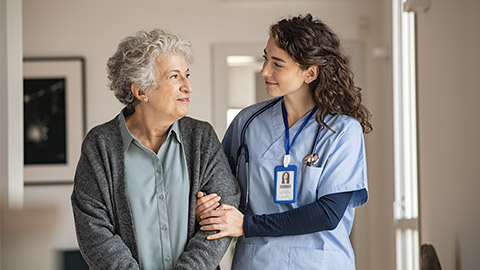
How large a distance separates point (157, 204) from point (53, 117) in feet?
8.84

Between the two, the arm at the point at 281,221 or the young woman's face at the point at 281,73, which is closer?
the arm at the point at 281,221

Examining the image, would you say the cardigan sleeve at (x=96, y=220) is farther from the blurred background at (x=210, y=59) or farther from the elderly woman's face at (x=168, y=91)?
the blurred background at (x=210, y=59)

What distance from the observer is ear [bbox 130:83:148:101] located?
1955 mm

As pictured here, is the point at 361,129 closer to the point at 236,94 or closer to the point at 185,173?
the point at 185,173

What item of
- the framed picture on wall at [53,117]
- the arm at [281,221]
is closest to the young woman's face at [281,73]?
the arm at [281,221]

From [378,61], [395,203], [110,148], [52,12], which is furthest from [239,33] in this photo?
[110,148]

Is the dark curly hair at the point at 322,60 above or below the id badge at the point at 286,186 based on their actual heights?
above

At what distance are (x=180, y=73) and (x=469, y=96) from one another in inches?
41.2

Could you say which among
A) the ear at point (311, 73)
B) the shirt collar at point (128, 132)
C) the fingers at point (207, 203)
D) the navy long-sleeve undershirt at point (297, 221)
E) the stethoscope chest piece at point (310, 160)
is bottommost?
the navy long-sleeve undershirt at point (297, 221)

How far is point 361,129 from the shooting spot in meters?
2.09

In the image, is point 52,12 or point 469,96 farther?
point 52,12

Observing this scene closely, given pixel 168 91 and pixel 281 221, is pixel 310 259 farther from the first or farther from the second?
pixel 168 91

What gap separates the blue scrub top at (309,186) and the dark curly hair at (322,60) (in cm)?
5

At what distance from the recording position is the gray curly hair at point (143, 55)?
1.92m
